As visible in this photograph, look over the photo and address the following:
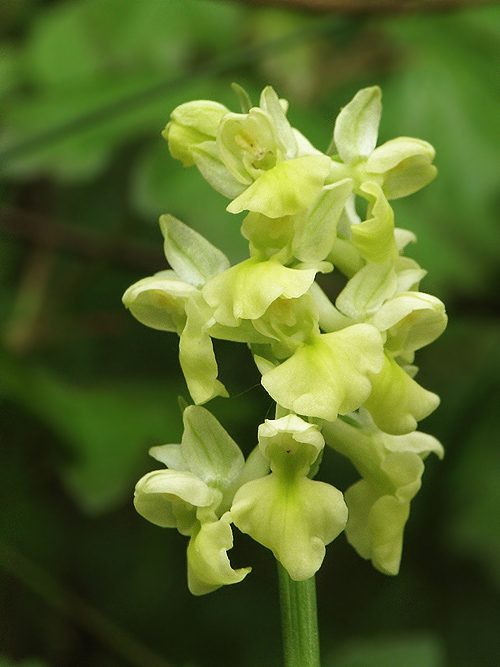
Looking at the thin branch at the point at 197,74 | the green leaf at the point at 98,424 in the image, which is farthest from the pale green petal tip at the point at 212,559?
the thin branch at the point at 197,74

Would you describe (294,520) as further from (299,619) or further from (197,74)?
(197,74)

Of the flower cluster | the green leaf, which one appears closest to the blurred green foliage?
the green leaf

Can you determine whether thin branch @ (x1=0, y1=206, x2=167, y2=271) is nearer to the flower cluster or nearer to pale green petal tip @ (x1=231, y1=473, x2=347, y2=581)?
the flower cluster

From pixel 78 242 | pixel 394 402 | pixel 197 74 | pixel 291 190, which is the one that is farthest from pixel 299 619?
pixel 78 242

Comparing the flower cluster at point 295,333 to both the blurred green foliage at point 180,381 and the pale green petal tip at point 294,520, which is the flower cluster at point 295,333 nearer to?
the pale green petal tip at point 294,520

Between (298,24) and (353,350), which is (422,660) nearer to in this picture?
(353,350)
